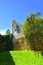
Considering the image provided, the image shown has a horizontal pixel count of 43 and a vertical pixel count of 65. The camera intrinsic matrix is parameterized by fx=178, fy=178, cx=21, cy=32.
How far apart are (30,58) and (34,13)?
6435 millimetres

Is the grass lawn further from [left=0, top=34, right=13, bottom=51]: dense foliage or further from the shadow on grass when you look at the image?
[left=0, top=34, right=13, bottom=51]: dense foliage

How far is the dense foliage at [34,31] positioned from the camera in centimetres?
2052

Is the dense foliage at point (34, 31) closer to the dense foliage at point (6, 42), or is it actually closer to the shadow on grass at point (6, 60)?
the shadow on grass at point (6, 60)

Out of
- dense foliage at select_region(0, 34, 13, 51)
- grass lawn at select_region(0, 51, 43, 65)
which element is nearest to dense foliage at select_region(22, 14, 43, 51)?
grass lawn at select_region(0, 51, 43, 65)

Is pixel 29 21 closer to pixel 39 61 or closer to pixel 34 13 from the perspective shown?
pixel 34 13

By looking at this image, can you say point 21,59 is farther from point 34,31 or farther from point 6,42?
point 6,42

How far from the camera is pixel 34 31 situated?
20484 mm

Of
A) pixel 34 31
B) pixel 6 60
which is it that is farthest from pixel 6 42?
pixel 6 60

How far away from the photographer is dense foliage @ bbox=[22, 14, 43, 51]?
2052 centimetres

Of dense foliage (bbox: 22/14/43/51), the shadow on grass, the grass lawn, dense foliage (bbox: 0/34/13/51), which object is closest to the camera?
the grass lawn

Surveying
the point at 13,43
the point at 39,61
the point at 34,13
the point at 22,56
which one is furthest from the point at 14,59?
the point at 13,43

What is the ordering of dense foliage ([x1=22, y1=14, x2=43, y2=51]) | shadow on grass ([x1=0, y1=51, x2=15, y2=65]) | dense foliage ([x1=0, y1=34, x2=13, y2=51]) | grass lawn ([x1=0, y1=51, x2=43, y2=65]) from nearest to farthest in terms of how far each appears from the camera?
grass lawn ([x1=0, y1=51, x2=43, y2=65])
shadow on grass ([x1=0, y1=51, x2=15, y2=65])
dense foliage ([x1=22, y1=14, x2=43, y2=51])
dense foliage ([x1=0, y1=34, x2=13, y2=51])

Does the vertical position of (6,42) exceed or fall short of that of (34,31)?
it falls short

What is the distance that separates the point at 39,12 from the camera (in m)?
21.3
